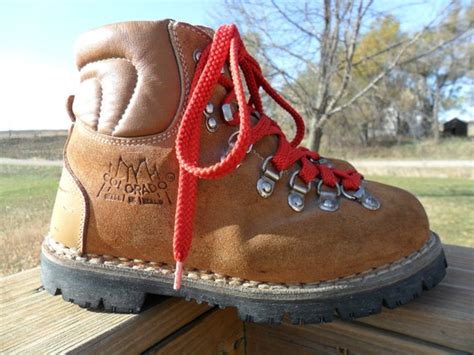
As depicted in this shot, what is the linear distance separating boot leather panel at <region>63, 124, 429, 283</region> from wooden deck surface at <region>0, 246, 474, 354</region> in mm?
120

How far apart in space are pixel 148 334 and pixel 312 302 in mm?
304

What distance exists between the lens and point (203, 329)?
0.85 m

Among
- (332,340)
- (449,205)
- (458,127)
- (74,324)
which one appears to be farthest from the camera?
(458,127)

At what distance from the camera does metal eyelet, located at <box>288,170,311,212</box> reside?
2.47 feet

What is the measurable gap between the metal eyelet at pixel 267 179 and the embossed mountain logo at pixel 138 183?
0.16 meters

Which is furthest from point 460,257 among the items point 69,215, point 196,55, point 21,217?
point 21,217

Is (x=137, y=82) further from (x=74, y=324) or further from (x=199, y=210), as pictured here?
(x=74, y=324)

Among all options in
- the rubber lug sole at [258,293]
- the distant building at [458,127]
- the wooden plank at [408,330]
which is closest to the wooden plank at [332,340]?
the wooden plank at [408,330]

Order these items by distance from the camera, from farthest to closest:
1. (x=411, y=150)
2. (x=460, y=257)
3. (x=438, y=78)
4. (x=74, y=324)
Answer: (x=438, y=78) < (x=411, y=150) < (x=460, y=257) < (x=74, y=324)

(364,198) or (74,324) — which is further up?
(364,198)

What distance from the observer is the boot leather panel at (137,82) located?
0.74 metres

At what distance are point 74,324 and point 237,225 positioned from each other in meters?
0.33

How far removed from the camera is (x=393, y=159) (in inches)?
467

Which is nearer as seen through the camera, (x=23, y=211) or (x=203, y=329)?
(x=203, y=329)
